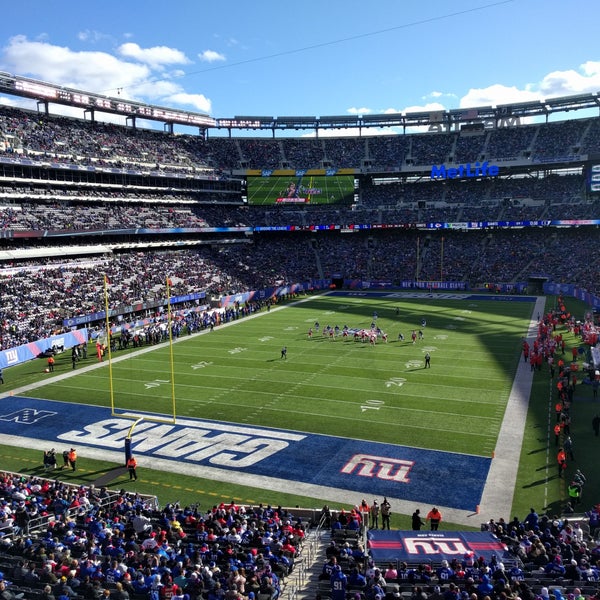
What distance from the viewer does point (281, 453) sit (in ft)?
64.2

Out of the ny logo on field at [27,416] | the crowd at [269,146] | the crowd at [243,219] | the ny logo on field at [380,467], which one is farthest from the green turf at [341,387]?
the crowd at [269,146]

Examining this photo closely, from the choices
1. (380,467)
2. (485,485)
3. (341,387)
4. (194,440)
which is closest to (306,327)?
(341,387)

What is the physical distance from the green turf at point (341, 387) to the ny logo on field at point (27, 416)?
1.79 m

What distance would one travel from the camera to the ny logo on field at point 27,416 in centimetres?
2356

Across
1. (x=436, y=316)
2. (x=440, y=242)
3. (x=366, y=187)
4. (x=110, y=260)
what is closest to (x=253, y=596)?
(x=436, y=316)

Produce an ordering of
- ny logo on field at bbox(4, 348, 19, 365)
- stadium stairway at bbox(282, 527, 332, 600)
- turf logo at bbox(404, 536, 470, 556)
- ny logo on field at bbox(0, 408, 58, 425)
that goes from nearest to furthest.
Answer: stadium stairway at bbox(282, 527, 332, 600) < turf logo at bbox(404, 536, 470, 556) < ny logo on field at bbox(0, 408, 58, 425) < ny logo on field at bbox(4, 348, 19, 365)

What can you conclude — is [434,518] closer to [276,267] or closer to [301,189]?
[276,267]

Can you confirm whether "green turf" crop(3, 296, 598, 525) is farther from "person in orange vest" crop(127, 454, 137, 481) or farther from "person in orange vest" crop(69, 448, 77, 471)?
"person in orange vest" crop(69, 448, 77, 471)

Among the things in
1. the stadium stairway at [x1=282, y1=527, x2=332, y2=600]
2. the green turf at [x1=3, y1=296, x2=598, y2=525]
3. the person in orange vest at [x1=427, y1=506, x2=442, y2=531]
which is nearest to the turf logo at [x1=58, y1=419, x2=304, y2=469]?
the green turf at [x1=3, y1=296, x2=598, y2=525]

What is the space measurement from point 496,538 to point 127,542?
8.05 m

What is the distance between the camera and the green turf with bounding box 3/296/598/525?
19.4 metres

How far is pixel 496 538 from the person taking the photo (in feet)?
40.6

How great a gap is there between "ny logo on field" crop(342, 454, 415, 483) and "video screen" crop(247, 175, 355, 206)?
5737 cm

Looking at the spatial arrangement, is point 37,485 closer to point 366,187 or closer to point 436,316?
point 436,316
